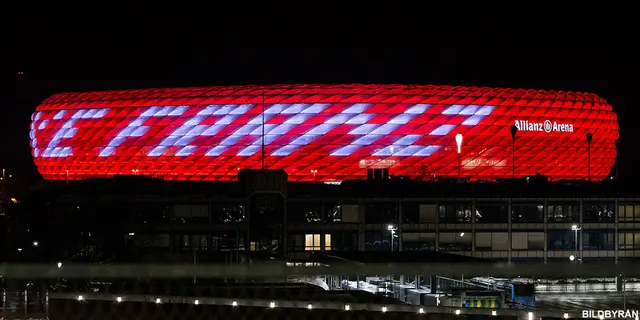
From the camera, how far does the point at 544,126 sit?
11119cm

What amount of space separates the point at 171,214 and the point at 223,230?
3264 millimetres

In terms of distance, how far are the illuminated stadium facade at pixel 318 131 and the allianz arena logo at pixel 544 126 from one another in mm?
105

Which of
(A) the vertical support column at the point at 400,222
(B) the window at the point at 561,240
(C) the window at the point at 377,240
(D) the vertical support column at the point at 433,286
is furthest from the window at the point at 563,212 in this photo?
(D) the vertical support column at the point at 433,286

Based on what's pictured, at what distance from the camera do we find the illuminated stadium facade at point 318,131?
105 m

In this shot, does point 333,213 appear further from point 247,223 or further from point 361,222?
point 247,223

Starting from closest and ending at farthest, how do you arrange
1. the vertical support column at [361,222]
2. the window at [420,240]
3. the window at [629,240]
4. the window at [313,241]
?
1. the window at [313,241]
2. the vertical support column at [361,222]
3. the window at [420,240]
4. the window at [629,240]

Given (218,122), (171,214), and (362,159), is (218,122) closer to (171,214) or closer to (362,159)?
(362,159)

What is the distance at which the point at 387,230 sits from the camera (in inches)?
2542

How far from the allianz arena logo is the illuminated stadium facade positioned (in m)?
0.11

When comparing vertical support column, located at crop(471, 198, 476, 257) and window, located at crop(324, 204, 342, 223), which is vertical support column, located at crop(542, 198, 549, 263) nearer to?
vertical support column, located at crop(471, 198, 476, 257)

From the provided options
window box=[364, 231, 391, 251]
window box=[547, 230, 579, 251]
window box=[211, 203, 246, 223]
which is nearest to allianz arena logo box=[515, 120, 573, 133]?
window box=[547, 230, 579, 251]

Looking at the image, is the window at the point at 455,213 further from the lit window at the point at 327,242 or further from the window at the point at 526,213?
the lit window at the point at 327,242

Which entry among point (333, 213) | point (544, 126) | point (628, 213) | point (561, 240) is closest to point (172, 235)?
point (333, 213)

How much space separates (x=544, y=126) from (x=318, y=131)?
2444 centimetres
